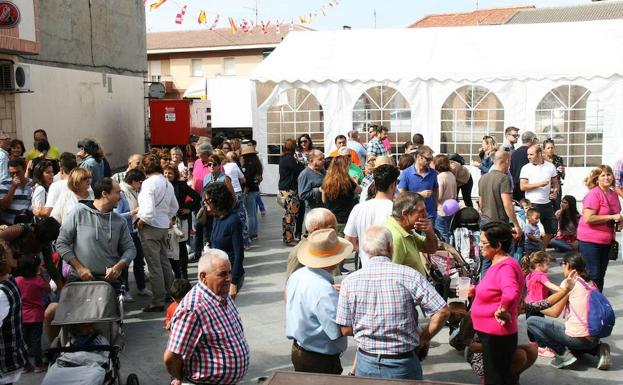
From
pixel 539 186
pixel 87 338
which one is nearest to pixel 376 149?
pixel 539 186

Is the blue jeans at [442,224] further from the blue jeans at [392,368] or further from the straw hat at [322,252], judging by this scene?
the blue jeans at [392,368]

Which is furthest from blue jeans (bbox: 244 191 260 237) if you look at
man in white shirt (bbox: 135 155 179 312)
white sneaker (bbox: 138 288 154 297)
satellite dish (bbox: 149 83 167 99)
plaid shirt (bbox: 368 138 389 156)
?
satellite dish (bbox: 149 83 167 99)

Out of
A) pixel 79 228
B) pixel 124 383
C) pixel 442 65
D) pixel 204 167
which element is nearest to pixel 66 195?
pixel 79 228

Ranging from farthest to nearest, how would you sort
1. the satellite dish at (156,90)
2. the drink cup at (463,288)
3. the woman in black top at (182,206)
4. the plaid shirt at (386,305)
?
the satellite dish at (156,90) < the woman in black top at (182,206) < the drink cup at (463,288) < the plaid shirt at (386,305)

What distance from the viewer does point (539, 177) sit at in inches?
348

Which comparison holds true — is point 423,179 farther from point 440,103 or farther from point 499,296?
point 440,103

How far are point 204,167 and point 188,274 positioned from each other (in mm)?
1628

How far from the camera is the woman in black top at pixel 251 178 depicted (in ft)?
36.4

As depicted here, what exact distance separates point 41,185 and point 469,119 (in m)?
9.82

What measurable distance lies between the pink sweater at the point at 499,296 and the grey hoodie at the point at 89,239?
10.3 ft

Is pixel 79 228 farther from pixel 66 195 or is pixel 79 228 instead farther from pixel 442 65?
pixel 442 65

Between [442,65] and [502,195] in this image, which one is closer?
[502,195]

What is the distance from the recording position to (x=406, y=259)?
5.04 m

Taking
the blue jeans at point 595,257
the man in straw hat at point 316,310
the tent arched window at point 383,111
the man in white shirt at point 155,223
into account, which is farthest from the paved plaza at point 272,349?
the tent arched window at point 383,111
